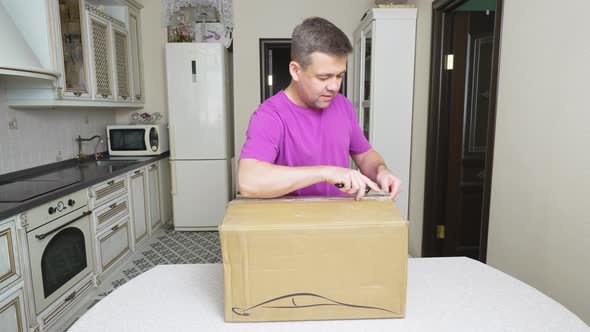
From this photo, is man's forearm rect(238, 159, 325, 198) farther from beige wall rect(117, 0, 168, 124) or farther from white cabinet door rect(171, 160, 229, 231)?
beige wall rect(117, 0, 168, 124)

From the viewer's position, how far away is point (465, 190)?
9.12 ft

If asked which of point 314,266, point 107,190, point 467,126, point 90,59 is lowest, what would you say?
point 107,190

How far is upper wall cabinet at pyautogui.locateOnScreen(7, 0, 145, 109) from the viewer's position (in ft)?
8.46

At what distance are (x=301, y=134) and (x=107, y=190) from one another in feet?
7.11

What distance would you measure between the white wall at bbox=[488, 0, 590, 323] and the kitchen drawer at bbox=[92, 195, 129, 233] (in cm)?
251

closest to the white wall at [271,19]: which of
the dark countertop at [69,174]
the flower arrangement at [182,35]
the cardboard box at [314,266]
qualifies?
the flower arrangement at [182,35]

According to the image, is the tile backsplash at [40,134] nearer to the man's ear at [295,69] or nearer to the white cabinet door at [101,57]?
the white cabinet door at [101,57]

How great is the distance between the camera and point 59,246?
221cm

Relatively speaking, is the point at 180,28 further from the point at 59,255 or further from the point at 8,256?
the point at 8,256

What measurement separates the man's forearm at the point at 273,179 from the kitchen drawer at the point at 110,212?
2.11 meters

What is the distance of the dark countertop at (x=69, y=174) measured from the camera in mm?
1881

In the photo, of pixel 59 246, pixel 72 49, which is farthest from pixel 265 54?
pixel 59 246

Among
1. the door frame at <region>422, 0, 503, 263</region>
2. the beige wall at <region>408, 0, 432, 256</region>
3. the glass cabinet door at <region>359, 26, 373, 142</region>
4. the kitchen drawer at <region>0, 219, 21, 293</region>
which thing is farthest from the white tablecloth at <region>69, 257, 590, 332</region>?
the glass cabinet door at <region>359, 26, 373, 142</region>

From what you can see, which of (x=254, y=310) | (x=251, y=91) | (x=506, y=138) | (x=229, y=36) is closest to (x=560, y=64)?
(x=506, y=138)
